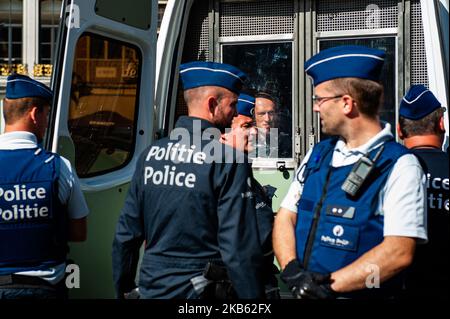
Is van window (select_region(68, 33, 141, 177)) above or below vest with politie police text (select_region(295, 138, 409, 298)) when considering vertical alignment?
above

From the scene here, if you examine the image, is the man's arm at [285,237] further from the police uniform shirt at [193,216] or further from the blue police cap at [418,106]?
the blue police cap at [418,106]

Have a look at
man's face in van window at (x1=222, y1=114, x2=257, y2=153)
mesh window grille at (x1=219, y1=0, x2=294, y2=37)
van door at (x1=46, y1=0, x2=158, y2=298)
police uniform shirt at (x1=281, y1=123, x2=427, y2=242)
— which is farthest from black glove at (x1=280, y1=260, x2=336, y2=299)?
mesh window grille at (x1=219, y1=0, x2=294, y2=37)

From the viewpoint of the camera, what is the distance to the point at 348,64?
2.63 m

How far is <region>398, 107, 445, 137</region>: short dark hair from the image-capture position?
3322 millimetres

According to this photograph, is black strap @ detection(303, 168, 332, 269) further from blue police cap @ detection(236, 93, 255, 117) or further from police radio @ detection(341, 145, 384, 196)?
blue police cap @ detection(236, 93, 255, 117)

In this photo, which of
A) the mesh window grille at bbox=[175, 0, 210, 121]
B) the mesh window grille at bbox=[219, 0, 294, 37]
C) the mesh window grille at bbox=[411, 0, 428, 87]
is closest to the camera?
the mesh window grille at bbox=[411, 0, 428, 87]

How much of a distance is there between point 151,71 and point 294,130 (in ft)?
3.06

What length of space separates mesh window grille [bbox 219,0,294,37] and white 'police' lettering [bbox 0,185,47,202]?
1.84 meters

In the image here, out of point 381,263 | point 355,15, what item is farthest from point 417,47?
point 381,263

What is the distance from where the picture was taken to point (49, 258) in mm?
3309

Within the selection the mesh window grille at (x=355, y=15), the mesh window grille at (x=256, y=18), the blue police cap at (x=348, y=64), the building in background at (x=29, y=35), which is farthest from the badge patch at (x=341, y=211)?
the building in background at (x=29, y=35)

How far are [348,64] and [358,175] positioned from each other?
40 cm

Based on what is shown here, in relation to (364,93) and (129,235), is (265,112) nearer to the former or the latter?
(129,235)

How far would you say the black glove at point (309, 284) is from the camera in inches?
97.7
